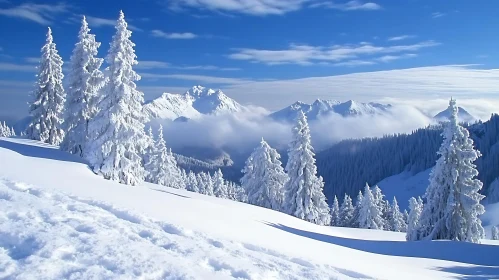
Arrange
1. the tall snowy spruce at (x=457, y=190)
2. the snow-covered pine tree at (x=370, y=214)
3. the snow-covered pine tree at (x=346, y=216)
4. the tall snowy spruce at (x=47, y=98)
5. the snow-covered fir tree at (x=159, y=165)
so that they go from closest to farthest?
the tall snowy spruce at (x=457, y=190) → the tall snowy spruce at (x=47, y=98) → the snow-covered fir tree at (x=159, y=165) → the snow-covered pine tree at (x=370, y=214) → the snow-covered pine tree at (x=346, y=216)

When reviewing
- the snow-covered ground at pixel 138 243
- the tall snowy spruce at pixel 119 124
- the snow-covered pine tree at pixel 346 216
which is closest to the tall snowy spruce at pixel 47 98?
the tall snowy spruce at pixel 119 124

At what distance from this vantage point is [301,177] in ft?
138

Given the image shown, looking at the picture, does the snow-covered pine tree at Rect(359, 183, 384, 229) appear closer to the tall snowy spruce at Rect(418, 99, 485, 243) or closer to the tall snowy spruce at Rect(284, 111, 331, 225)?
the tall snowy spruce at Rect(284, 111, 331, 225)

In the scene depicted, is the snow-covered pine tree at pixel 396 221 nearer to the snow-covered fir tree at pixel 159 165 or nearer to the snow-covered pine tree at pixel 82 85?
the snow-covered fir tree at pixel 159 165

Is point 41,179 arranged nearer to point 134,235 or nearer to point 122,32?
point 134,235

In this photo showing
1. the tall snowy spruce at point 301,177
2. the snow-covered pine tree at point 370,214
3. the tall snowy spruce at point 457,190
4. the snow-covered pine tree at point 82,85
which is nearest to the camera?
the tall snowy spruce at point 457,190

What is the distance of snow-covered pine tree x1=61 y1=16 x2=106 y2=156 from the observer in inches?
1289

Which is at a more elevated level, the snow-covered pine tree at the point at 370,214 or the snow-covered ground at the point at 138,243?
the snow-covered ground at the point at 138,243

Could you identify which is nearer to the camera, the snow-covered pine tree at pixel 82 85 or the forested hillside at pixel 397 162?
the snow-covered pine tree at pixel 82 85

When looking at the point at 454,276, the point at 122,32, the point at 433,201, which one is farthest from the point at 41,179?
the point at 433,201

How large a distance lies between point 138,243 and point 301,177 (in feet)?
111

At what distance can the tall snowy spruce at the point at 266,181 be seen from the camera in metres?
46.6

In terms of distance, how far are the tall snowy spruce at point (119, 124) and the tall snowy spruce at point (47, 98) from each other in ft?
61.5

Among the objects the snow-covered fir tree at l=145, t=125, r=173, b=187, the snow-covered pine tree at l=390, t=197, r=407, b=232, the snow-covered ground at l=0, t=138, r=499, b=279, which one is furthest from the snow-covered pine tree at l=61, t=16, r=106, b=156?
the snow-covered pine tree at l=390, t=197, r=407, b=232
